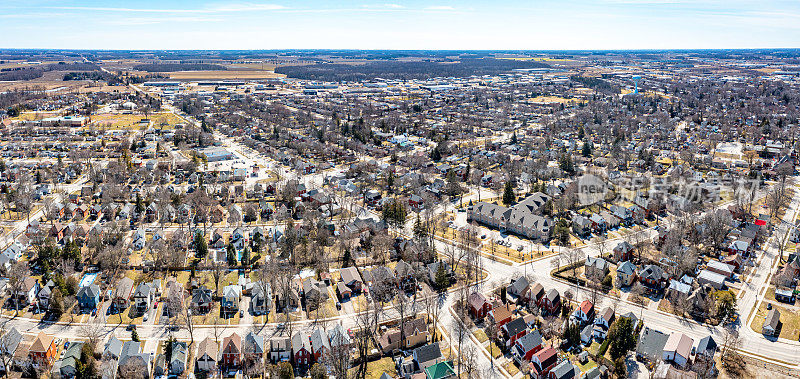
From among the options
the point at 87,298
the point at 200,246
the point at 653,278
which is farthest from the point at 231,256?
the point at 653,278

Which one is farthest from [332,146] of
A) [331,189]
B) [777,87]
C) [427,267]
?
[777,87]

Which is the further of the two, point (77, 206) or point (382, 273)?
point (77, 206)

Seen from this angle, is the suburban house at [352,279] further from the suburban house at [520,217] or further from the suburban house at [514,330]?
the suburban house at [520,217]

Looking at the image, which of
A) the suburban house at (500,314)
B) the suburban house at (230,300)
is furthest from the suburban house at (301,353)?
the suburban house at (500,314)

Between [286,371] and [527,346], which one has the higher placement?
[286,371]

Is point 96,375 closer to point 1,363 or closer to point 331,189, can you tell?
point 1,363

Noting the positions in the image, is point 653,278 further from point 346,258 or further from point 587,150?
point 587,150

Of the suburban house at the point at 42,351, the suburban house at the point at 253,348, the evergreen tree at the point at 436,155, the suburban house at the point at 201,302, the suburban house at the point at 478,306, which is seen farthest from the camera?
the evergreen tree at the point at 436,155

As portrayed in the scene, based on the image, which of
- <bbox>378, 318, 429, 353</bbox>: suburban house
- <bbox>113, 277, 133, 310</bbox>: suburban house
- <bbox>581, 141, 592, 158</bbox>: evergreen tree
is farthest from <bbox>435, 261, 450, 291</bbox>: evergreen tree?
<bbox>581, 141, 592, 158</bbox>: evergreen tree
